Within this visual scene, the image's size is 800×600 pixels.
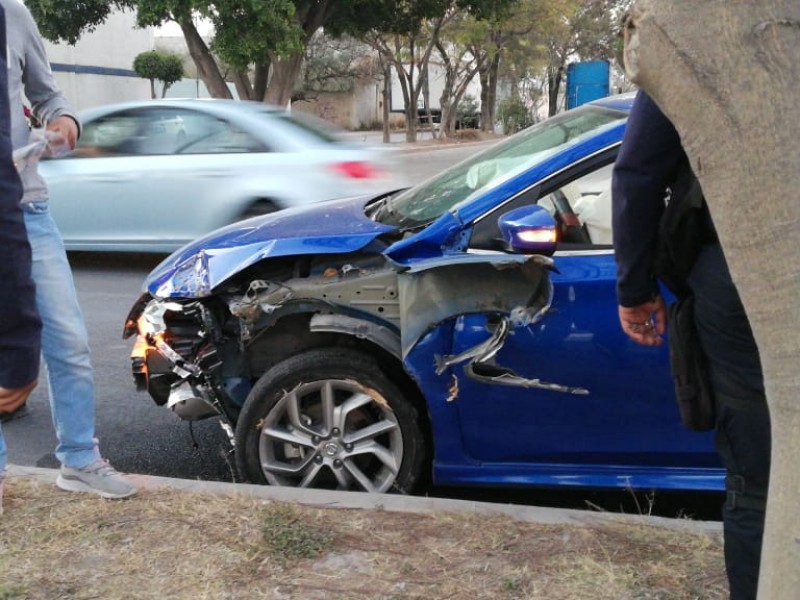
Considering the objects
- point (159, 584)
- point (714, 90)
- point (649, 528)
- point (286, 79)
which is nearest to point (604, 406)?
point (649, 528)

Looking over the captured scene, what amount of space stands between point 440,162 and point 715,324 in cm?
2196

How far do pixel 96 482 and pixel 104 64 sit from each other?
30591mm

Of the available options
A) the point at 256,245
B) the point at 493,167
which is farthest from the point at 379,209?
the point at 256,245

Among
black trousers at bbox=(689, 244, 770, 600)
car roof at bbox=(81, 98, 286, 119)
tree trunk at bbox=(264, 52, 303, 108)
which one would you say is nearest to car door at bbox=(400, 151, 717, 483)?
black trousers at bbox=(689, 244, 770, 600)

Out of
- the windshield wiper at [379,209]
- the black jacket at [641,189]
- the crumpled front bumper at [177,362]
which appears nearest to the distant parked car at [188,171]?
the windshield wiper at [379,209]

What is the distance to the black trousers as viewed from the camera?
1970mm

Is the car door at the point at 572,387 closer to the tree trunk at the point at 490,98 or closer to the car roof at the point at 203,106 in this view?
the car roof at the point at 203,106

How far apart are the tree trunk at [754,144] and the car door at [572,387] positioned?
1.65 metres

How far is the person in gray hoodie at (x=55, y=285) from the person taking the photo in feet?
10.0

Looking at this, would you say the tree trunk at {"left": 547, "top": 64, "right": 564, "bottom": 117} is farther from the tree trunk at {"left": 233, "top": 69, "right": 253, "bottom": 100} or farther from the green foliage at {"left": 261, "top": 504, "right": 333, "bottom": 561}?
the green foliage at {"left": 261, "top": 504, "right": 333, "bottom": 561}

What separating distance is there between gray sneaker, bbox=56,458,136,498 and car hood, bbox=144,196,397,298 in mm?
799

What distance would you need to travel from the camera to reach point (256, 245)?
3.74 meters

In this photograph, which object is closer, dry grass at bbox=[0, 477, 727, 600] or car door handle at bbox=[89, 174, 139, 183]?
dry grass at bbox=[0, 477, 727, 600]

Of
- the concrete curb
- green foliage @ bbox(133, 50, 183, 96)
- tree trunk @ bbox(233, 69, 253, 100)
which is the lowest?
the concrete curb
